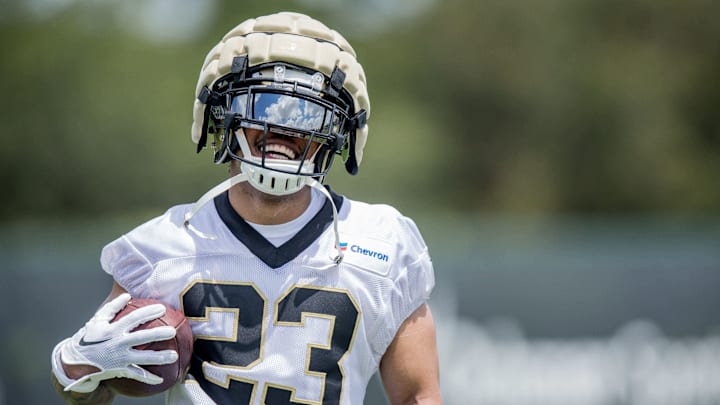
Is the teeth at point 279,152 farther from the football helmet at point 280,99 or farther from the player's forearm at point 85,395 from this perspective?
the player's forearm at point 85,395

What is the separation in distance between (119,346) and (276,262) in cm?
44

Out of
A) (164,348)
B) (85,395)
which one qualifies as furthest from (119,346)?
(85,395)

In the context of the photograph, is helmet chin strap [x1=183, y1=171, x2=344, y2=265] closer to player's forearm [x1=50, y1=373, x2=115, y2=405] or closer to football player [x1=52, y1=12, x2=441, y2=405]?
football player [x1=52, y1=12, x2=441, y2=405]

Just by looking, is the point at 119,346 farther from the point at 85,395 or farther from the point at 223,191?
the point at 223,191

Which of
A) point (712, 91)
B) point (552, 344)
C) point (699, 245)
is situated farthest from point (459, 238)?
point (712, 91)

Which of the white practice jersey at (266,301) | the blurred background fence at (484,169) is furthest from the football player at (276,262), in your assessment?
the blurred background fence at (484,169)

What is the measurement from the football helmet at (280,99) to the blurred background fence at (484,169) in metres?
3.09

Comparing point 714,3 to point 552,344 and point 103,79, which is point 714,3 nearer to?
point 103,79

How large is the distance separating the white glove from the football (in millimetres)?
17

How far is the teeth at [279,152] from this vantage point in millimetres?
2246

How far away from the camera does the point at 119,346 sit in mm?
2094

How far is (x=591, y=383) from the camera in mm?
5387

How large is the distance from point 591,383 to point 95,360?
12.7 feet

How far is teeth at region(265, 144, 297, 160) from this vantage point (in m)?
2.25
